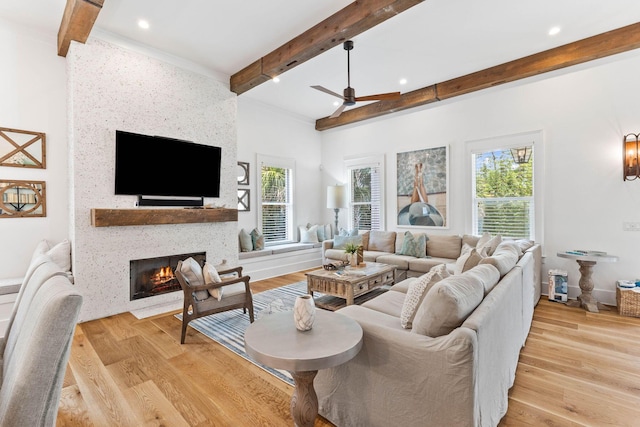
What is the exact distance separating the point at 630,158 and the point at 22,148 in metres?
7.21

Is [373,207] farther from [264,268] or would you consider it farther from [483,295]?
[483,295]

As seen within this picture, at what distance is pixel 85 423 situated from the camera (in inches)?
73.3

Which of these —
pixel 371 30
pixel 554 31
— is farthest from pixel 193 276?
pixel 554 31

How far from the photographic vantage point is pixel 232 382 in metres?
2.28

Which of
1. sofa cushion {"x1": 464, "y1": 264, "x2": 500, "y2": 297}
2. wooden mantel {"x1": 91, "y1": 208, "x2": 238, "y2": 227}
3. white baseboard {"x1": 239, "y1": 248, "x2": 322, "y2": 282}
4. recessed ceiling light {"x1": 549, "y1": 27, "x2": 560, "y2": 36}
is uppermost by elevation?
recessed ceiling light {"x1": 549, "y1": 27, "x2": 560, "y2": 36}

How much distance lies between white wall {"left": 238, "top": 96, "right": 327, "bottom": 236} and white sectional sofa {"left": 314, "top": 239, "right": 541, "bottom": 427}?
4.35 m

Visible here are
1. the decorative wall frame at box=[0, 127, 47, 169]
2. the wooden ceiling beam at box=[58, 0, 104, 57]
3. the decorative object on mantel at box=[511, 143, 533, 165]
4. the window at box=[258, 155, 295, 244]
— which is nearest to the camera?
the wooden ceiling beam at box=[58, 0, 104, 57]

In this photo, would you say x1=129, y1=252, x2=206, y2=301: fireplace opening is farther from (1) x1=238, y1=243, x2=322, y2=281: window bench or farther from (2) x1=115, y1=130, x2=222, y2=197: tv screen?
(1) x1=238, y1=243, x2=322, y2=281: window bench

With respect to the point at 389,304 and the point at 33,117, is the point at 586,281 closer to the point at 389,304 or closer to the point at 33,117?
the point at 389,304

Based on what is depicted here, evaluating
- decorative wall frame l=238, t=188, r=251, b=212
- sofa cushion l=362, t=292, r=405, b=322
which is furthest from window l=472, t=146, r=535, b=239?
decorative wall frame l=238, t=188, r=251, b=212

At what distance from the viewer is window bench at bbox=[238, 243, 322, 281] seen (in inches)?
208

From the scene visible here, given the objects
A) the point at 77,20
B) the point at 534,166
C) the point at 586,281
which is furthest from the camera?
the point at 534,166

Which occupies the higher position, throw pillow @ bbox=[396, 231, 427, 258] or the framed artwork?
the framed artwork

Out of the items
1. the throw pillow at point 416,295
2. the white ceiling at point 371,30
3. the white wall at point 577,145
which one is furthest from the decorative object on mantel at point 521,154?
the throw pillow at point 416,295
